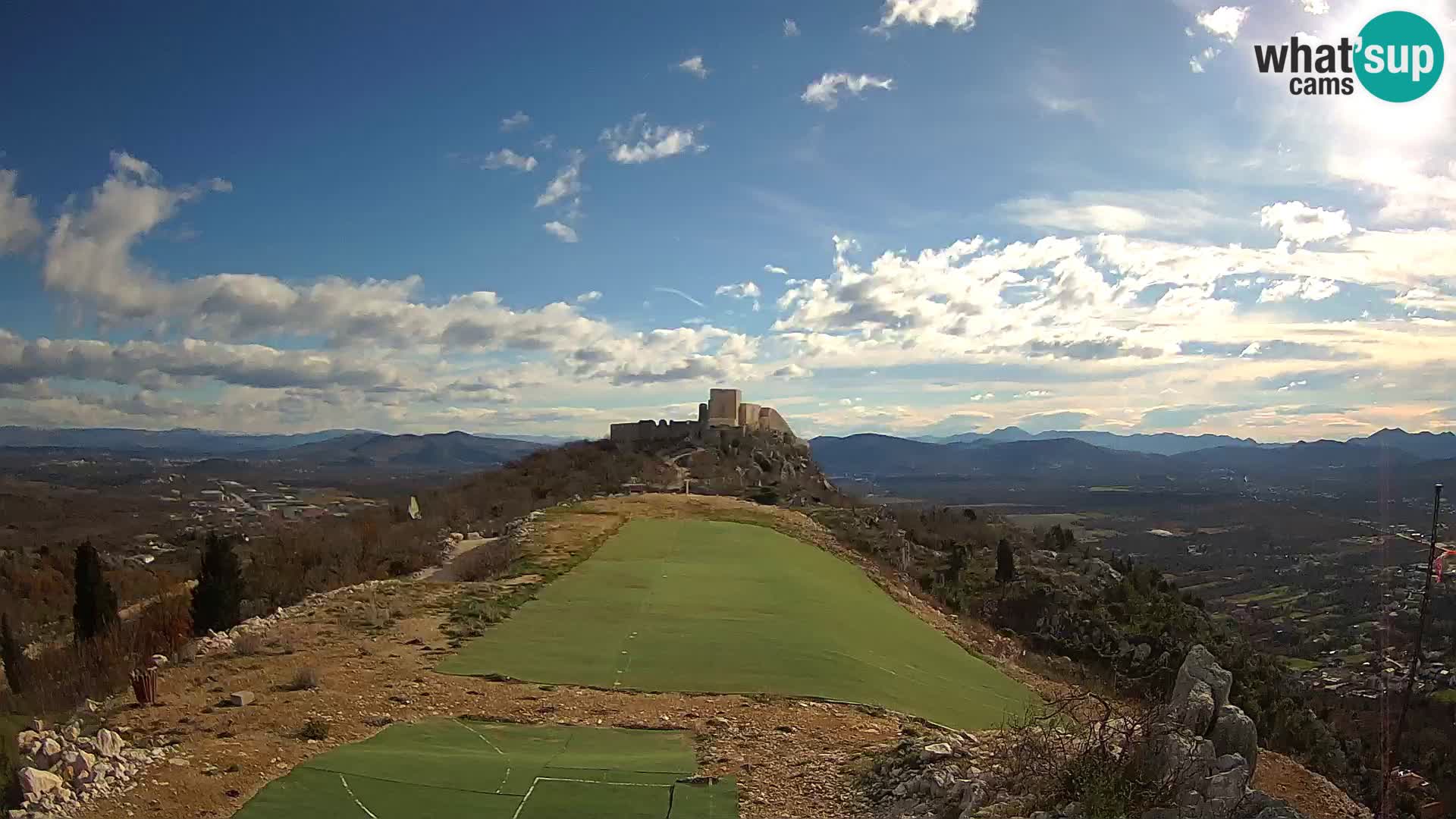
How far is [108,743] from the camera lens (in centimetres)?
724

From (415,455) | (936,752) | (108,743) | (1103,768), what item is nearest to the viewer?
(1103,768)

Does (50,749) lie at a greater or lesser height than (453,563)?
greater

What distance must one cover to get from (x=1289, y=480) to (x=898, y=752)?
314 feet

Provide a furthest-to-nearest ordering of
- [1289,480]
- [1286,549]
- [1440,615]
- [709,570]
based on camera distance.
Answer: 1. [1289,480]
2. [1286,549]
3. [1440,615]
4. [709,570]

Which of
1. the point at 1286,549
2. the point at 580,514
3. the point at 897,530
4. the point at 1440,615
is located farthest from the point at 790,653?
the point at 1286,549

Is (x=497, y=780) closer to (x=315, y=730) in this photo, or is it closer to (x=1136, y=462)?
(x=315, y=730)

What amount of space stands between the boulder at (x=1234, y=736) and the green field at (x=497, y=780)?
13.1 feet

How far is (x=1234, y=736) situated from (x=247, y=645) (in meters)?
11.5

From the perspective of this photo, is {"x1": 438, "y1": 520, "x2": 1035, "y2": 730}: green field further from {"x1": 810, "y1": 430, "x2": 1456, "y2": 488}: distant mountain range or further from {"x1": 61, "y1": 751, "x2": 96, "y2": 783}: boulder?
{"x1": 810, "y1": 430, "x2": 1456, "y2": 488}: distant mountain range

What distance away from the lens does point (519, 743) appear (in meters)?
8.44

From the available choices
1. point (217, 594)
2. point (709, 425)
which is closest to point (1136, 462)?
point (709, 425)

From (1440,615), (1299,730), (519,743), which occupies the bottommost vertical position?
(1299,730)

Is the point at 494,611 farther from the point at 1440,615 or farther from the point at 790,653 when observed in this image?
the point at 1440,615

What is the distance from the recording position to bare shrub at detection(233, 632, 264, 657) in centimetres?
1138
